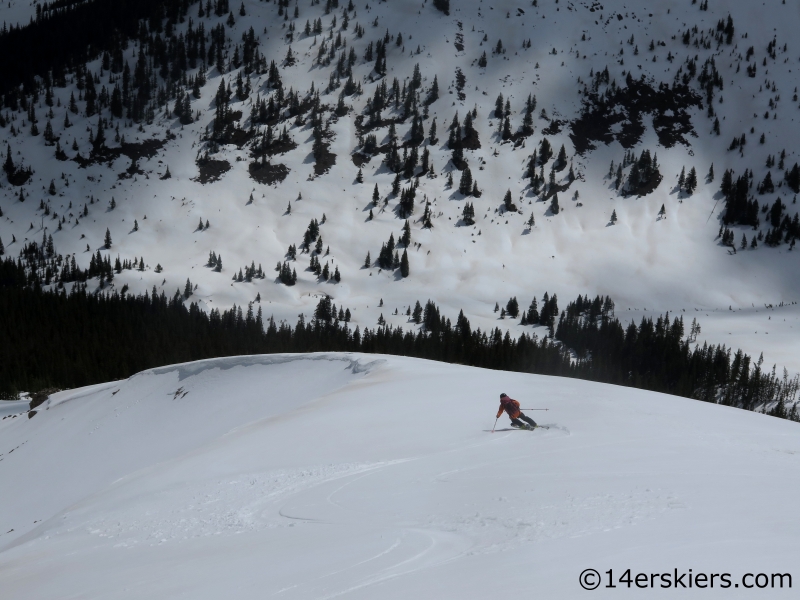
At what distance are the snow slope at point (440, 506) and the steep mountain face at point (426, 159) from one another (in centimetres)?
8910

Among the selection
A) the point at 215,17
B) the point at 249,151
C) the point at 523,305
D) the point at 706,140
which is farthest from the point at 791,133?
the point at 215,17

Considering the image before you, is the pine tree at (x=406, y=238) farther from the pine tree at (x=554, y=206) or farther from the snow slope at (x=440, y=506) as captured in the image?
the snow slope at (x=440, y=506)

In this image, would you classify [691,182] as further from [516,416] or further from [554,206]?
[516,416]

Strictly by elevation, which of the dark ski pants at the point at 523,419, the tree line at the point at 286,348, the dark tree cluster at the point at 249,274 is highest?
the dark tree cluster at the point at 249,274

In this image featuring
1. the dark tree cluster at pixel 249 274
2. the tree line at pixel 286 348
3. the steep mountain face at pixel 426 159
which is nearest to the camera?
the tree line at pixel 286 348

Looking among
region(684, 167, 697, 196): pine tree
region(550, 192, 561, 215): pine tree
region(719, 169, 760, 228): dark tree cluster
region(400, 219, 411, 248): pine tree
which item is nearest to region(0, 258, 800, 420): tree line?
region(400, 219, 411, 248): pine tree

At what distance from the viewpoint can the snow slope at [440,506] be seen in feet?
24.3

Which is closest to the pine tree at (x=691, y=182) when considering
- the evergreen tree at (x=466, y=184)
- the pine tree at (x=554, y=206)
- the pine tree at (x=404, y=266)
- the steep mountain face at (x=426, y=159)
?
the steep mountain face at (x=426, y=159)

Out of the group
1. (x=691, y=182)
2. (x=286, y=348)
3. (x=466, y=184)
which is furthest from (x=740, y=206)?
(x=286, y=348)

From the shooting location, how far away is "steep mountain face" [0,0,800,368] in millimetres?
121500

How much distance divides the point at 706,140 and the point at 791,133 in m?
18.1

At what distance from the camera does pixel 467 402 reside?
66.6ft

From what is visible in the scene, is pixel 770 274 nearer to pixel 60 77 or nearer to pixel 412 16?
pixel 412 16

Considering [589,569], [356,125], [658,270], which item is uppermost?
[356,125]
